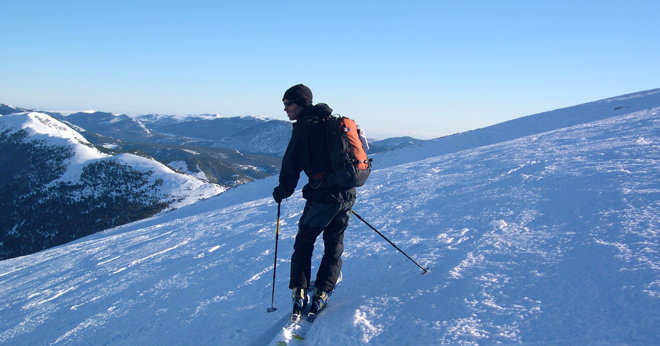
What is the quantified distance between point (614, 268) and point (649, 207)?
77.3 inches

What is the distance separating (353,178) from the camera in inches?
152

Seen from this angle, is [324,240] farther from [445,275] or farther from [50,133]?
[50,133]

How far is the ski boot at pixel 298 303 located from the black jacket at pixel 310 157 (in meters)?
1.02

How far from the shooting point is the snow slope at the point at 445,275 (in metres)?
3.10

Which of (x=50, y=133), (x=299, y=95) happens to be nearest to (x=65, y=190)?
(x=50, y=133)

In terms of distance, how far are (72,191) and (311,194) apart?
130 meters

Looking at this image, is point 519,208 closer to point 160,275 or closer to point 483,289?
point 483,289

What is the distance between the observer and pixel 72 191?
109m

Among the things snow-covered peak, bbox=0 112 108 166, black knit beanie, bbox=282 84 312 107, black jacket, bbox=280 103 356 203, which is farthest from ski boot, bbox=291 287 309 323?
snow-covered peak, bbox=0 112 108 166

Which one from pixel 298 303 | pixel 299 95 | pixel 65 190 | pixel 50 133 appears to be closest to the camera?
pixel 298 303

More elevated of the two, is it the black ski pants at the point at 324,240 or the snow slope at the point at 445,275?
the black ski pants at the point at 324,240

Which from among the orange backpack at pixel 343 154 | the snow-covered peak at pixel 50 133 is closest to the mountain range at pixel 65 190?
the snow-covered peak at pixel 50 133

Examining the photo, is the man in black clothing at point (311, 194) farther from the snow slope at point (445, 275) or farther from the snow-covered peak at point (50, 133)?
the snow-covered peak at point (50, 133)

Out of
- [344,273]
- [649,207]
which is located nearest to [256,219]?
[344,273]
